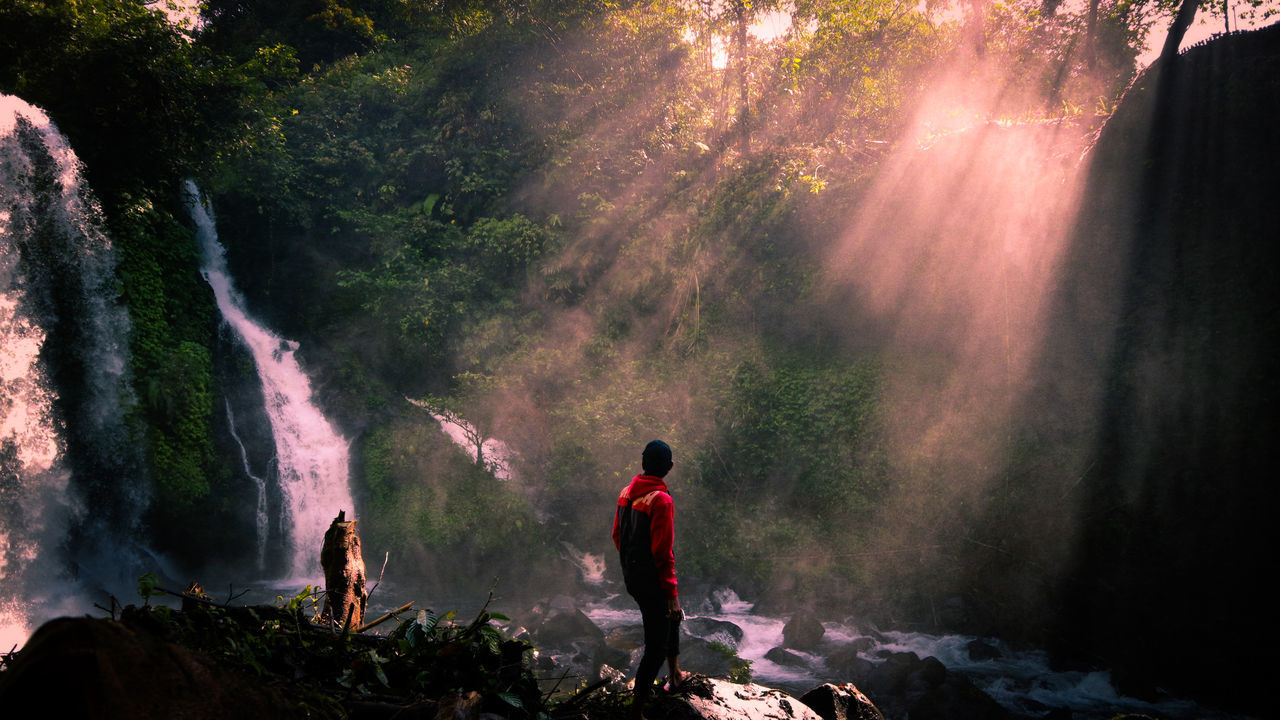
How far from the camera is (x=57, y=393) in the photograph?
10.9 meters

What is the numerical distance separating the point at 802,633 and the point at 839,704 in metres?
5.55

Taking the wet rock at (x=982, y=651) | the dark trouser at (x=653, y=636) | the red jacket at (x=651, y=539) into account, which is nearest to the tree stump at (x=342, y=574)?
the red jacket at (x=651, y=539)

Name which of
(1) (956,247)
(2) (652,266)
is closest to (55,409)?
(2) (652,266)

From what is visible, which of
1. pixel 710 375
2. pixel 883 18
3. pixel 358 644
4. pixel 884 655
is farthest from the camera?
pixel 883 18

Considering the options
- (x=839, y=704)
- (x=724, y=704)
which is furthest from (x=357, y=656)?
(x=839, y=704)

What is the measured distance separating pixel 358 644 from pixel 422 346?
41.1 ft

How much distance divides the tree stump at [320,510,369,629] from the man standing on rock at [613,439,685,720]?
1900 millimetres

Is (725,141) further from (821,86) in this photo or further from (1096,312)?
(1096,312)

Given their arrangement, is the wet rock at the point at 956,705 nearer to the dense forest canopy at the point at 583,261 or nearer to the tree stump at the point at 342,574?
the dense forest canopy at the point at 583,261

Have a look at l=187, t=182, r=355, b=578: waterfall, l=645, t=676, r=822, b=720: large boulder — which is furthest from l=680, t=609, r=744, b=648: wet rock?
l=187, t=182, r=355, b=578: waterfall

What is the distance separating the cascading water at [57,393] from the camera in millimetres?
10078

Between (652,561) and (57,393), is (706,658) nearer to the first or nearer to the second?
(652,561)

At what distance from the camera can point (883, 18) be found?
1511 centimetres

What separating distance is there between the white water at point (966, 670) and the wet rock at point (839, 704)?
400 centimetres
